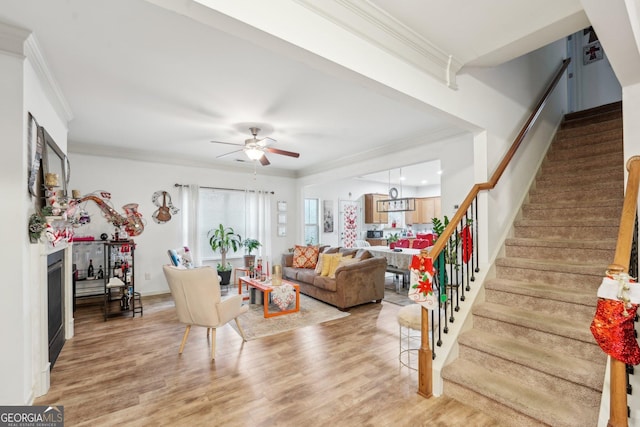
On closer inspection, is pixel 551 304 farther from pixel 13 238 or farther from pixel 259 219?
pixel 259 219

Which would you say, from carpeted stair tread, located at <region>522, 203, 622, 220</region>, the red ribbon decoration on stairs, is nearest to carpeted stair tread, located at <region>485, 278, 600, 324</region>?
the red ribbon decoration on stairs

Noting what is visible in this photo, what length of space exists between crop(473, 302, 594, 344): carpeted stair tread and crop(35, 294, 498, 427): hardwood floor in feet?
2.54

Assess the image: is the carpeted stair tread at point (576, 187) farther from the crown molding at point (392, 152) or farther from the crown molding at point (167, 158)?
the crown molding at point (167, 158)

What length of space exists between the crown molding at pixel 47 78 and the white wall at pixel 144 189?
1.72 metres

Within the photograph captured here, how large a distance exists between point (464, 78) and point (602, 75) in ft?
12.6

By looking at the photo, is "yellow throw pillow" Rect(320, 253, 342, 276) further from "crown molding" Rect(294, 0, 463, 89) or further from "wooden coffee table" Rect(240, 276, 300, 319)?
"crown molding" Rect(294, 0, 463, 89)

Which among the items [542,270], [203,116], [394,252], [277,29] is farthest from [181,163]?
[542,270]

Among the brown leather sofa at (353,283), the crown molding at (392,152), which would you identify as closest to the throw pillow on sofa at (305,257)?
the brown leather sofa at (353,283)

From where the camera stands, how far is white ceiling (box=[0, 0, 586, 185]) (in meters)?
1.99

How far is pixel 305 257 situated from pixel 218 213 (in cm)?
221

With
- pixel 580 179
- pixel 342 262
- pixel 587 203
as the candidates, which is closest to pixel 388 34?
pixel 587 203

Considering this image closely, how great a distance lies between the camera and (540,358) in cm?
214

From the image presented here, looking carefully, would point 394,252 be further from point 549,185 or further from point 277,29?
point 277,29

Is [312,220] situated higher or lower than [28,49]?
lower
